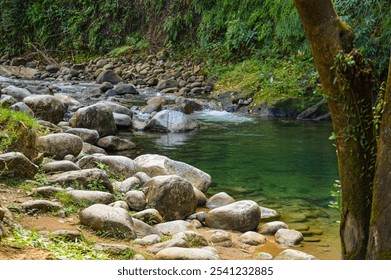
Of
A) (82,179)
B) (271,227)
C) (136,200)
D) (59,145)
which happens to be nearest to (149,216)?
(136,200)

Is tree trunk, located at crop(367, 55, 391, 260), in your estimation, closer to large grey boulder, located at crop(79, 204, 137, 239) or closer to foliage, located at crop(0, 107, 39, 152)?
large grey boulder, located at crop(79, 204, 137, 239)

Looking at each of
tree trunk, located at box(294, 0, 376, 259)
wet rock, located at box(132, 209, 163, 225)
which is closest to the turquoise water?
wet rock, located at box(132, 209, 163, 225)

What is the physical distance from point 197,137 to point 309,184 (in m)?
3.76

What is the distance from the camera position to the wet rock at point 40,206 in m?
4.98

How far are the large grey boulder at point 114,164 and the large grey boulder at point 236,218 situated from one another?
1.63 m

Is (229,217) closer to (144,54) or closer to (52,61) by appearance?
(144,54)

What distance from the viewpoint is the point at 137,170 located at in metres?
7.45

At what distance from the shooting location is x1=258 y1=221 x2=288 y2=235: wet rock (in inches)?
234

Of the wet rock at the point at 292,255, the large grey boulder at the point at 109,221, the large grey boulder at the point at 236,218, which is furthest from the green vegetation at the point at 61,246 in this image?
the large grey boulder at the point at 236,218

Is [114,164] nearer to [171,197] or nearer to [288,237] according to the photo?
[171,197]

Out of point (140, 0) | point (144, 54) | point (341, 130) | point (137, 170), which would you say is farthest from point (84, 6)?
point (341, 130)

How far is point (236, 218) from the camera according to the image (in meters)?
5.99

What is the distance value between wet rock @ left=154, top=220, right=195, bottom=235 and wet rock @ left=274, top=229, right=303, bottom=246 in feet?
2.85
